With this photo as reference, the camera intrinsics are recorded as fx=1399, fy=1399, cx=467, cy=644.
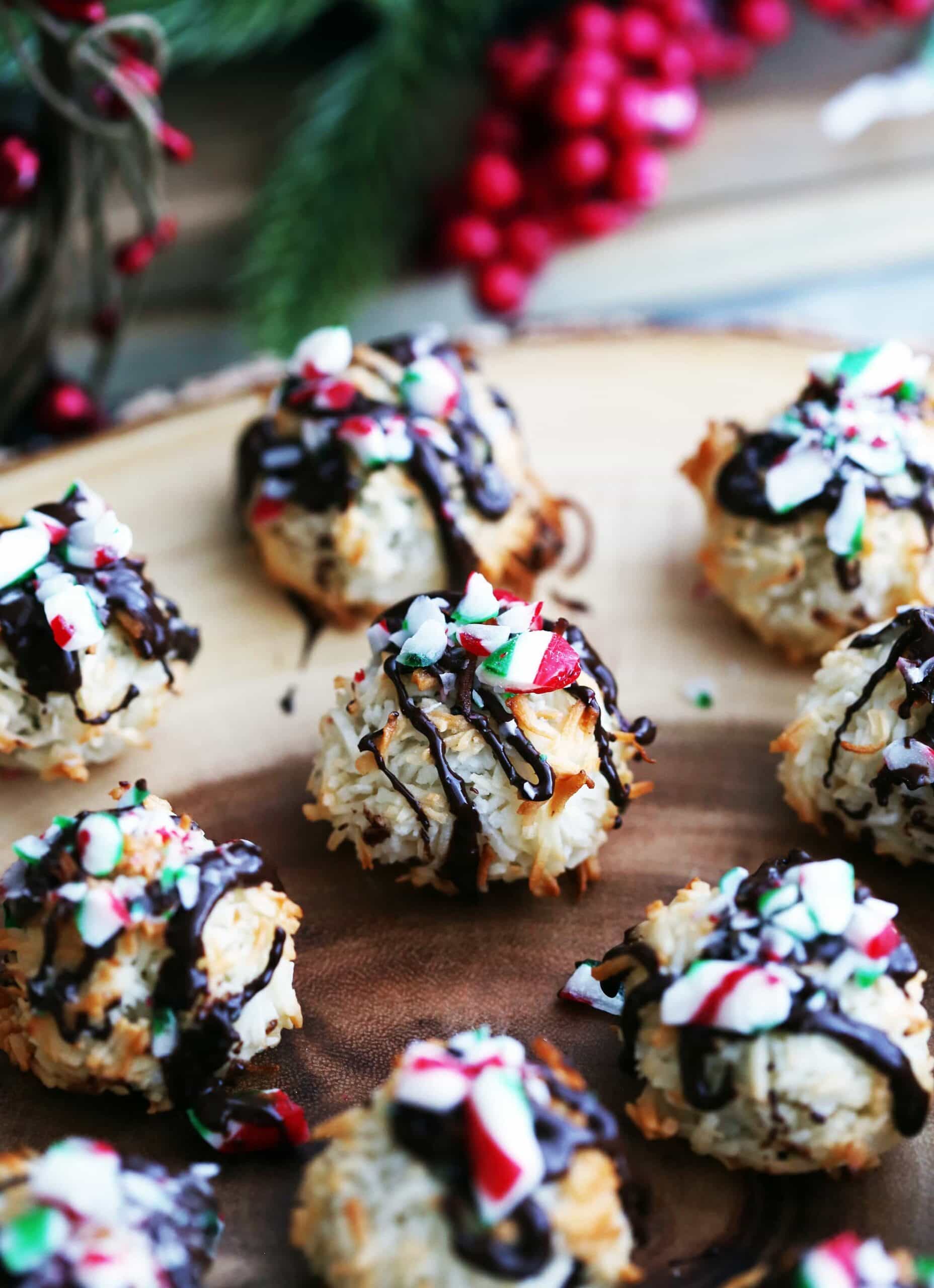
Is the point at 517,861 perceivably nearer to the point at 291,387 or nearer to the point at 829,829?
the point at 829,829

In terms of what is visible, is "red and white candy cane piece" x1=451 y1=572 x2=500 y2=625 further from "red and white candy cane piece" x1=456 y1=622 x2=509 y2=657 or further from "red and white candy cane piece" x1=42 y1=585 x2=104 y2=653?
"red and white candy cane piece" x1=42 y1=585 x2=104 y2=653

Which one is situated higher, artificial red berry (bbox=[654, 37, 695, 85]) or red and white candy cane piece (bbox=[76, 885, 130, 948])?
artificial red berry (bbox=[654, 37, 695, 85])

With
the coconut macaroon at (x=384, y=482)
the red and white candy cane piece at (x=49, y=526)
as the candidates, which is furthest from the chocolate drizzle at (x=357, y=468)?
the red and white candy cane piece at (x=49, y=526)

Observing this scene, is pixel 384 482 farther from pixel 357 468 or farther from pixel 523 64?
pixel 523 64

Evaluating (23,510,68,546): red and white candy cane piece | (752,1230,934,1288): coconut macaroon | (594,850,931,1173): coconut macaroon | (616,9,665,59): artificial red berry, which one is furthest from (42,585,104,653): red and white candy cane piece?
(616,9,665,59): artificial red berry

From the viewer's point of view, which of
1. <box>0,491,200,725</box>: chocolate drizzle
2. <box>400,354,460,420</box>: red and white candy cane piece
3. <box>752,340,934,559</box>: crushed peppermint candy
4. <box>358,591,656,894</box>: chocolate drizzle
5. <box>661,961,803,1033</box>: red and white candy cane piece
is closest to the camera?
<box>661,961,803,1033</box>: red and white candy cane piece

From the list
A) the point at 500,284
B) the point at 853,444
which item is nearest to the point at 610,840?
the point at 853,444

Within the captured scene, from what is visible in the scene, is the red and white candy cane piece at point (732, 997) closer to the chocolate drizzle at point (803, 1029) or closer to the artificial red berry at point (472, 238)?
the chocolate drizzle at point (803, 1029)

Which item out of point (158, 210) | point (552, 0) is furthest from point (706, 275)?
point (158, 210)
